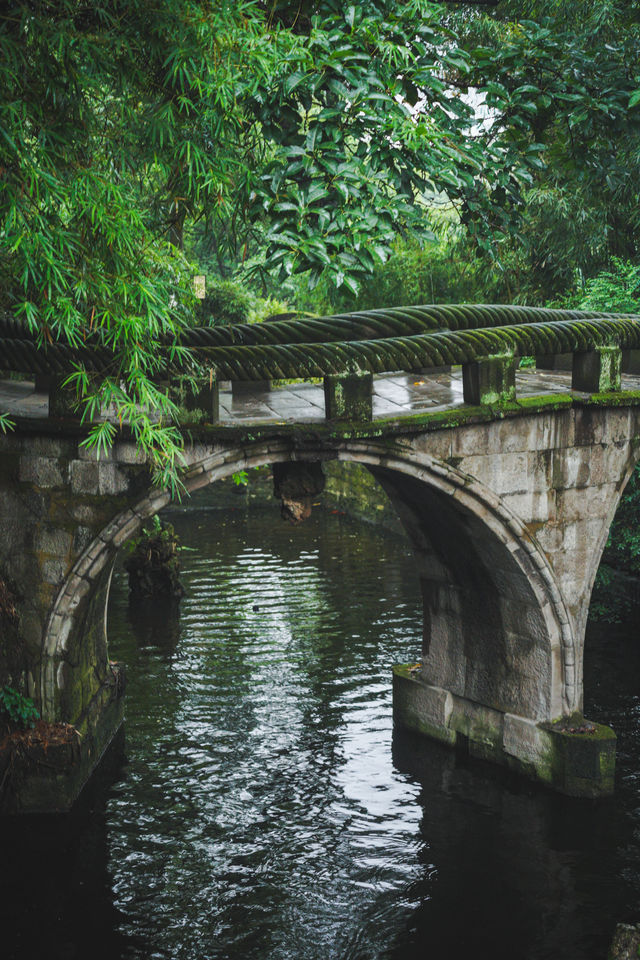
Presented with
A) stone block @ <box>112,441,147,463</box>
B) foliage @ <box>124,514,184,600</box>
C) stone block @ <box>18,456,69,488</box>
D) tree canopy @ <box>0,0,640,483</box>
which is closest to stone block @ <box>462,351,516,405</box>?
tree canopy @ <box>0,0,640,483</box>

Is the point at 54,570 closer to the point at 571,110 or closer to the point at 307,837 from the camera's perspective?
the point at 307,837

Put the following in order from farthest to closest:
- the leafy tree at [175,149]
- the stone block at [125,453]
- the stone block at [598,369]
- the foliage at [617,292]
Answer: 1. the foliage at [617,292]
2. the stone block at [598,369]
3. the stone block at [125,453]
4. the leafy tree at [175,149]

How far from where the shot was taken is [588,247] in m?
16.9

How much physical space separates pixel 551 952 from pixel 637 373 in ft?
20.8

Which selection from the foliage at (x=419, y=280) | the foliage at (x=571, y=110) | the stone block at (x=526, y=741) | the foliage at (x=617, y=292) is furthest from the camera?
the foliage at (x=419, y=280)

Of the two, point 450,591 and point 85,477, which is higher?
point 85,477

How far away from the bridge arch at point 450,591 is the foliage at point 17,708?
0.13 m

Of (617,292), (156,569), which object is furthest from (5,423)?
(617,292)

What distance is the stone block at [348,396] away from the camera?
29.0 ft

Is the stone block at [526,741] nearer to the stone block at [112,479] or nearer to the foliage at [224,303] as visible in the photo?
the stone block at [112,479]

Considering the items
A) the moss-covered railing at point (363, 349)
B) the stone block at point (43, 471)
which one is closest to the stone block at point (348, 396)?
the moss-covered railing at point (363, 349)

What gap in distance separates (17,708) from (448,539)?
4.52 metres

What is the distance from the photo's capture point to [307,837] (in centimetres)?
988

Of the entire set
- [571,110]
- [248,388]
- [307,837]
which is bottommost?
[307,837]
